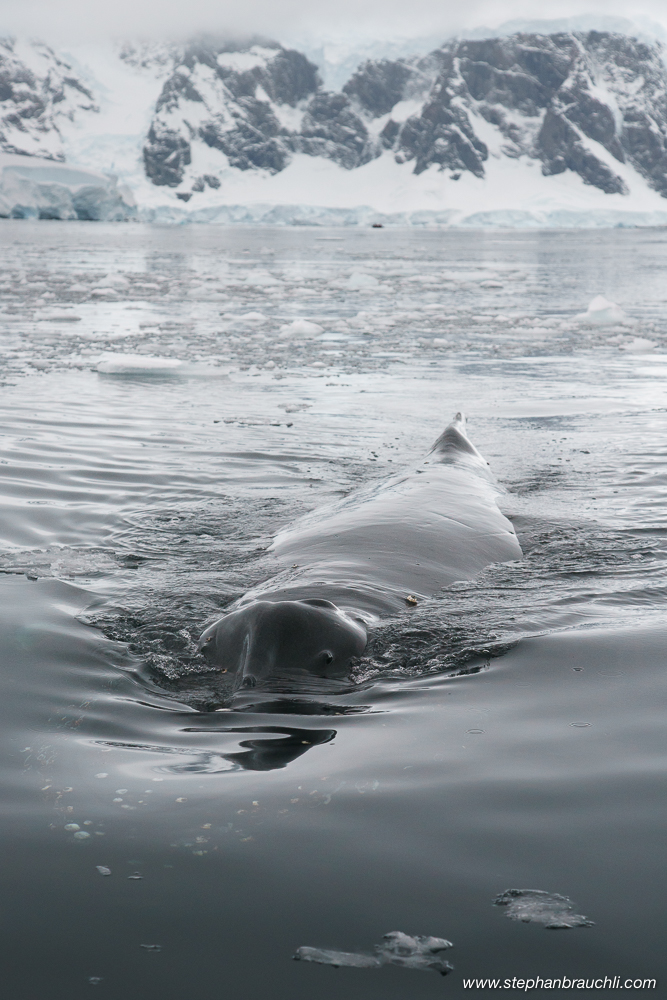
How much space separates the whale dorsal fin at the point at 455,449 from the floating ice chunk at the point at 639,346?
9648 mm

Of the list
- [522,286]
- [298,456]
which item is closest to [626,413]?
[298,456]

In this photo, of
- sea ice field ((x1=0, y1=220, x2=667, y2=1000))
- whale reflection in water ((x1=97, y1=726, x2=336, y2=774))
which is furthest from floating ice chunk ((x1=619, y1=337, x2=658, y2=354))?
whale reflection in water ((x1=97, y1=726, x2=336, y2=774))

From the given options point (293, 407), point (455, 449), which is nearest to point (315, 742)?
point (455, 449)

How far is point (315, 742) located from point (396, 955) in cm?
119

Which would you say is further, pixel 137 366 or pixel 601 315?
pixel 601 315

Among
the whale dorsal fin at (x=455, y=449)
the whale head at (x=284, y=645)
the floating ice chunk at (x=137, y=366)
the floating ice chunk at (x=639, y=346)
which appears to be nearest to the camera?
the whale head at (x=284, y=645)

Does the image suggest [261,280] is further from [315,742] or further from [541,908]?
[541,908]

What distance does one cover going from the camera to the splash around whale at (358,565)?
4.19m

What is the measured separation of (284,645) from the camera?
4.16 meters

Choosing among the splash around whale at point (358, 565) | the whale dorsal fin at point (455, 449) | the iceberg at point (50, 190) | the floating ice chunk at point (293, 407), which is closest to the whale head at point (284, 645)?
the splash around whale at point (358, 565)

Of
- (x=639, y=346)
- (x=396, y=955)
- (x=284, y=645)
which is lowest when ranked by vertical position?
(x=396, y=955)

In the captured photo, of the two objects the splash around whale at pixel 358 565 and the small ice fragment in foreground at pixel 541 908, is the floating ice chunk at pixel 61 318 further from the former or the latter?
the small ice fragment in foreground at pixel 541 908

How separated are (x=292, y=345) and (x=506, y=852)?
1525cm

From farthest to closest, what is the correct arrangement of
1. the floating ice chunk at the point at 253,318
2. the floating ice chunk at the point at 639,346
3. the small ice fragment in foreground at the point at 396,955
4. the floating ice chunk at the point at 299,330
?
the floating ice chunk at the point at 253,318 → the floating ice chunk at the point at 299,330 → the floating ice chunk at the point at 639,346 → the small ice fragment in foreground at the point at 396,955
